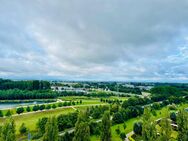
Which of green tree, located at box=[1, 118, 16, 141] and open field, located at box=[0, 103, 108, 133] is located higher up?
green tree, located at box=[1, 118, 16, 141]

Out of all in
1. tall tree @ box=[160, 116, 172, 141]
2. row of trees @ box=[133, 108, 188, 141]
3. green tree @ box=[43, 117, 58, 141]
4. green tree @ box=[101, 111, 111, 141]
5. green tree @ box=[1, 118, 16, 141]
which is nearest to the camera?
green tree @ box=[1, 118, 16, 141]

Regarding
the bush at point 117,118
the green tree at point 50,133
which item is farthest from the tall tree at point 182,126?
the bush at point 117,118

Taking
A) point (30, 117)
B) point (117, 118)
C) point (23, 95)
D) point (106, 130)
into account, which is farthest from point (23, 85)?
point (106, 130)

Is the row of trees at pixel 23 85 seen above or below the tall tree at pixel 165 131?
above

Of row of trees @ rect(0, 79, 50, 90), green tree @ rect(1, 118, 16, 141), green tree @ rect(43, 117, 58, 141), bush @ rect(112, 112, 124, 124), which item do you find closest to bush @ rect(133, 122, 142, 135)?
bush @ rect(112, 112, 124, 124)

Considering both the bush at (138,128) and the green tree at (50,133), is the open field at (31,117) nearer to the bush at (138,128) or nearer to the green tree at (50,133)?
the green tree at (50,133)

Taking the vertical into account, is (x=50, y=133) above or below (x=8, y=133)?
below

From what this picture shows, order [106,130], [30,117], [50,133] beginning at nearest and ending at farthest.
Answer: [50,133]
[106,130]
[30,117]

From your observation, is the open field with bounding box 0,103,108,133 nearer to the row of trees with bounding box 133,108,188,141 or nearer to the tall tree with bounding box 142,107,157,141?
the row of trees with bounding box 133,108,188,141

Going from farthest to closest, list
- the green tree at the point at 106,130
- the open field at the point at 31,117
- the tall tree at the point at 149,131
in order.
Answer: the open field at the point at 31,117 → the green tree at the point at 106,130 → the tall tree at the point at 149,131

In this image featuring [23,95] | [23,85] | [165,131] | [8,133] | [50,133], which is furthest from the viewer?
[23,85]

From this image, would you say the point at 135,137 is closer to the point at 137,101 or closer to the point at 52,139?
the point at 52,139

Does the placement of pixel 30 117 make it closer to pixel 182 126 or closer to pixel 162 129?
pixel 162 129
